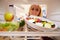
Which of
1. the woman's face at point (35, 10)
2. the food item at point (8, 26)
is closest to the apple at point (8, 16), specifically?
the food item at point (8, 26)

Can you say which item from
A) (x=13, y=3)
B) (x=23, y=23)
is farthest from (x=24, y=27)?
(x=13, y=3)

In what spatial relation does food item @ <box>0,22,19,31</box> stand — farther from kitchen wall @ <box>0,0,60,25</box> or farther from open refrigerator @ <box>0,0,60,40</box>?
kitchen wall @ <box>0,0,60,25</box>

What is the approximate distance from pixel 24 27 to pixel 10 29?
0.47 ft

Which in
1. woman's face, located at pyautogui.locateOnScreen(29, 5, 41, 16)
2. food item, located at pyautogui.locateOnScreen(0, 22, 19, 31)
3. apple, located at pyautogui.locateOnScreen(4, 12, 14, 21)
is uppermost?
woman's face, located at pyautogui.locateOnScreen(29, 5, 41, 16)

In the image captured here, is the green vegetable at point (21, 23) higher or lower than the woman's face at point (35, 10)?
lower

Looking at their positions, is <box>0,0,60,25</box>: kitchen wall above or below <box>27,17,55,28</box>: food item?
A: above

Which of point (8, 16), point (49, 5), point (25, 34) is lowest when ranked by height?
point (25, 34)

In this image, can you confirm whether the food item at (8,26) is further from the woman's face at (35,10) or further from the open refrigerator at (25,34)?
the woman's face at (35,10)

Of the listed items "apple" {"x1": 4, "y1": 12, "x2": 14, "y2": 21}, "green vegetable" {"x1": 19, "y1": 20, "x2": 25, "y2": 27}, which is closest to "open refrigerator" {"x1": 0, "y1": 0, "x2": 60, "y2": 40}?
"green vegetable" {"x1": 19, "y1": 20, "x2": 25, "y2": 27}

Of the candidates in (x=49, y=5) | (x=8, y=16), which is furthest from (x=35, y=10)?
(x=8, y=16)

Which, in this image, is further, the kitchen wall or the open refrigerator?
the kitchen wall

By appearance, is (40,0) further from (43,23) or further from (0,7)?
(0,7)

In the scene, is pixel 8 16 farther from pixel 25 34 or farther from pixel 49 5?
pixel 49 5

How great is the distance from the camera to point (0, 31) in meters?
1.28
